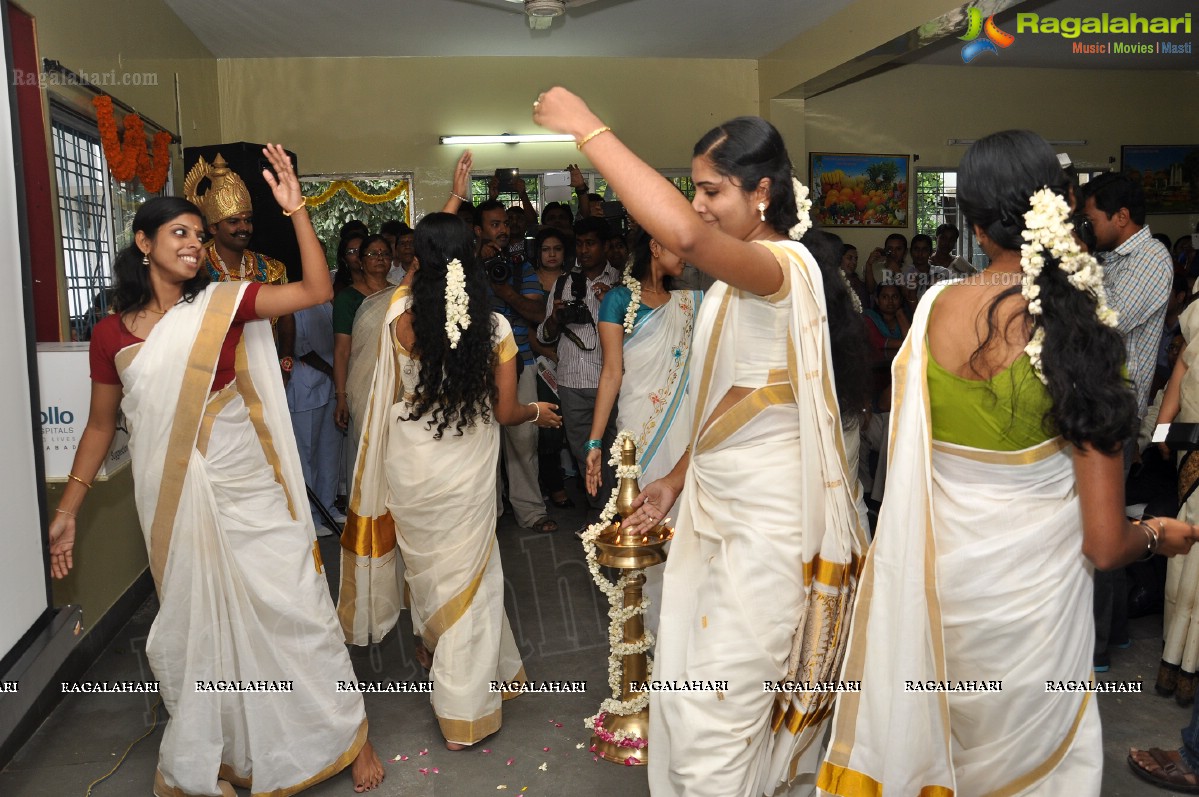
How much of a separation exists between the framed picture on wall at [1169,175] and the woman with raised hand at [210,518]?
29.8 feet

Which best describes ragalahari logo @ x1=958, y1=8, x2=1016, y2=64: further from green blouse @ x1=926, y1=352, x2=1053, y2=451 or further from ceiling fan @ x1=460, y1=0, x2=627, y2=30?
green blouse @ x1=926, y1=352, x2=1053, y2=451

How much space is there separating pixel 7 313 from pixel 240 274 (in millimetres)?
2031

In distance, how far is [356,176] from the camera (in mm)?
8133

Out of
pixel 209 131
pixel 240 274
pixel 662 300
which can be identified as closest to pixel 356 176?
pixel 209 131

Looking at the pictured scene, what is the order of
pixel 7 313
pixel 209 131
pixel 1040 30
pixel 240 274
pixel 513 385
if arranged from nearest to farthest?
pixel 7 313 < pixel 513 385 < pixel 240 274 < pixel 209 131 < pixel 1040 30

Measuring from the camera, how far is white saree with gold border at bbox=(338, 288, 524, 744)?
9.95 feet

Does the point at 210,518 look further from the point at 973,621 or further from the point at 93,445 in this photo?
the point at 973,621

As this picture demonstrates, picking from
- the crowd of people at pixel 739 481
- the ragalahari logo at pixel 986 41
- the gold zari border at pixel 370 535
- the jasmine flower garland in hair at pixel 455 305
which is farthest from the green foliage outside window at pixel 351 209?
the jasmine flower garland in hair at pixel 455 305

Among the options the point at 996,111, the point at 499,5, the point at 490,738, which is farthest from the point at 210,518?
the point at 996,111

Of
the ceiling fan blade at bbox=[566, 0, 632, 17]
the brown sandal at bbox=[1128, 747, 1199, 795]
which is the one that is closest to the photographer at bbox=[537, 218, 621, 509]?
the ceiling fan blade at bbox=[566, 0, 632, 17]

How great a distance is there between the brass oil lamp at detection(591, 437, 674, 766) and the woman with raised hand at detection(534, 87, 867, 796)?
49cm

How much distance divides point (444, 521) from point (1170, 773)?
212 cm

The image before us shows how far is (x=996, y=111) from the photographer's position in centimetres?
916

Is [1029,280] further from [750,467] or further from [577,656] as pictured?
[577,656]
